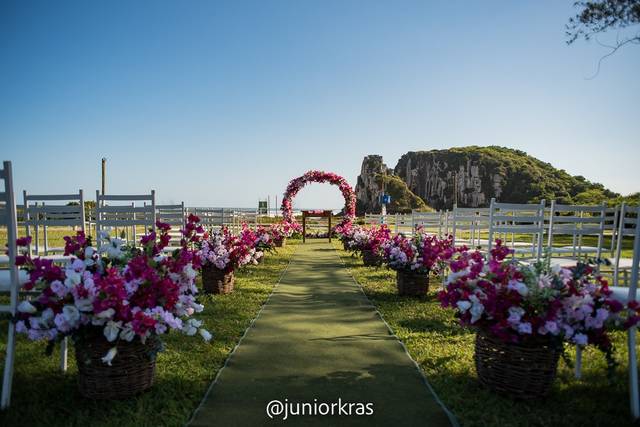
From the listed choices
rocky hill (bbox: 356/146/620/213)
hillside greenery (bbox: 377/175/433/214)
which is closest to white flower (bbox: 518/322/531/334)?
hillside greenery (bbox: 377/175/433/214)

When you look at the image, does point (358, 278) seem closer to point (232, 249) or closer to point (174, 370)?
point (232, 249)

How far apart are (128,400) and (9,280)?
3.15 feet

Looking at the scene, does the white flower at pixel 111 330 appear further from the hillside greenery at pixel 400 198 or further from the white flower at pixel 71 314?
the hillside greenery at pixel 400 198

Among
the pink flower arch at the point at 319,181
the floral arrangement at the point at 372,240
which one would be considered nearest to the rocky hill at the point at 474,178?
the pink flower arch at the point at 319,181

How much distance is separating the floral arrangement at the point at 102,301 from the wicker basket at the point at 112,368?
0.19 feet

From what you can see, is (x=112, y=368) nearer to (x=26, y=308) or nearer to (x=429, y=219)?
(x=26, y=308)

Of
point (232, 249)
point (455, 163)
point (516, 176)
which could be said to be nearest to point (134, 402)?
point (232, 249)

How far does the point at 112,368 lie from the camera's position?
2.14m

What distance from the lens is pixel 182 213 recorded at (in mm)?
5691

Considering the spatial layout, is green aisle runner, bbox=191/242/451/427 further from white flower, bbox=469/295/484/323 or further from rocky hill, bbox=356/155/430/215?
rocky hill, bbox=356/155/430/215

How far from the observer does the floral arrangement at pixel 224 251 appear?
4.80 m

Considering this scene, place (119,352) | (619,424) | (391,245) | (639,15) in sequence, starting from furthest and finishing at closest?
(639,15), (391,245), (119,352), (619,424)

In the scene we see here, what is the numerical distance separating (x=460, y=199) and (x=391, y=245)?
94.8 metres

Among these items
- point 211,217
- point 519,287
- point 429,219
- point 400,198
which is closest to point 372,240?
point 429,219
